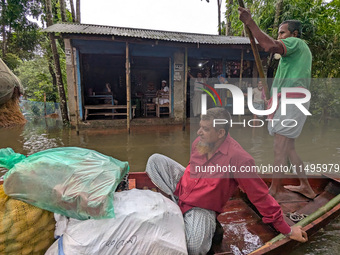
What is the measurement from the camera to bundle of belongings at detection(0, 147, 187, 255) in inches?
49.9

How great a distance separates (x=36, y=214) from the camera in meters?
1.37

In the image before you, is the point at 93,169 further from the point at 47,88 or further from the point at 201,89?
the point at 47,88

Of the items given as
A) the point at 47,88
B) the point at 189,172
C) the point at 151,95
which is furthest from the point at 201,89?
the point at 47,88

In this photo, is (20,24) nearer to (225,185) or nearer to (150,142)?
(150,142)

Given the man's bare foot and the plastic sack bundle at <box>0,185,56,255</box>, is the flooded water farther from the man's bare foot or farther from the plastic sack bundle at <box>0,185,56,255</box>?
the plastic sack bundle at <box>0,185,56,255</box>

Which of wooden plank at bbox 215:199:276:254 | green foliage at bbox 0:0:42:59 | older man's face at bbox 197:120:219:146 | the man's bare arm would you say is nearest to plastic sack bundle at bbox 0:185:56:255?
older man's face at bbox 197:120:219:146

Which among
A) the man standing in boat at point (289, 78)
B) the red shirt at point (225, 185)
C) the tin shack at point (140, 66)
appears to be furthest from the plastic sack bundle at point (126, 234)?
the tin shack at point (140, 66)

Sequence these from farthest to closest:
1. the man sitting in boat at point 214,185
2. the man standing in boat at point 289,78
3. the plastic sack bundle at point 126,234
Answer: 1. the man standing in boat at point 289,78
2. the man sitting in boat at point 214,185
3. the plastic sack bundle at point 126,234

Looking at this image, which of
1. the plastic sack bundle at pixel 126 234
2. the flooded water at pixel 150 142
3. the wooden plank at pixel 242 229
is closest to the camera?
the plastic sack bundle at pixel 126 234

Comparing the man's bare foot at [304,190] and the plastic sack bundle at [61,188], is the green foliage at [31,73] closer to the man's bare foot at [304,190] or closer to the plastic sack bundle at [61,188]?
the plastic sack bundle at [61,188]

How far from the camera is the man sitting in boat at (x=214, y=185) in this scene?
1.52m

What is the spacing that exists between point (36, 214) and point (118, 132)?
6.40m

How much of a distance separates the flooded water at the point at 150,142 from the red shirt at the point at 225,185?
9.15 ft

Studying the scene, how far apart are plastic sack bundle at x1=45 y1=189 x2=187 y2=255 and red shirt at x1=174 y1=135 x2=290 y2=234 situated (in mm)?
339
